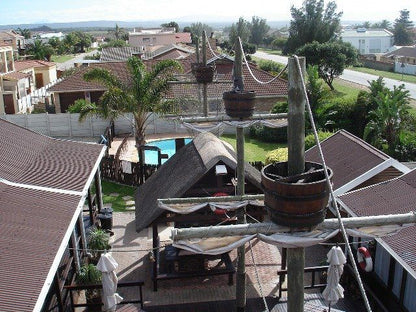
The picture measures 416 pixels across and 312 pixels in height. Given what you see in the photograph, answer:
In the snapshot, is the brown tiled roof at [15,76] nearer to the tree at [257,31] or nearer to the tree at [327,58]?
the tree at [327,58]

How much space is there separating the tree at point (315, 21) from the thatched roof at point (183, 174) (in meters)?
55.1

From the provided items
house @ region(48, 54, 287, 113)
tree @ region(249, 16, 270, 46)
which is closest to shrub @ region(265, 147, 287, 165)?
house @ region(48, 54, 287, 113)

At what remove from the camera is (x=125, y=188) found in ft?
75.2

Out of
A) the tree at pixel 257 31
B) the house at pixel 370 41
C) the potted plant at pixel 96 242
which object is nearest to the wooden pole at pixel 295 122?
the potted plant at pixel 96 242

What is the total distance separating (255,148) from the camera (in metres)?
29.5

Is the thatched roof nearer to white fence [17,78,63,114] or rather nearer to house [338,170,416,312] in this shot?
house [338,170,416,312]

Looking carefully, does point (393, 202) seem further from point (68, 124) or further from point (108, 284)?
point (68, 124)

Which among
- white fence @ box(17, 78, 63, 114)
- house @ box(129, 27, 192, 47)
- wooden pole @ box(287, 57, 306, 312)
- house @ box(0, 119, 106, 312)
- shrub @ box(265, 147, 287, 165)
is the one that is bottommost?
white fence @ box(17, 78, 63, 114)

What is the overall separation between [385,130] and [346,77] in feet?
142

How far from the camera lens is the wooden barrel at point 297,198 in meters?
4.88

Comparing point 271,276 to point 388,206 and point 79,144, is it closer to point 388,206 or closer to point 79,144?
point 388,206

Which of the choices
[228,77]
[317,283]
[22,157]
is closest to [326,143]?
[317,283]

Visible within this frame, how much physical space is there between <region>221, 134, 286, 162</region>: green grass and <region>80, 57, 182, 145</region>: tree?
6.62 meters

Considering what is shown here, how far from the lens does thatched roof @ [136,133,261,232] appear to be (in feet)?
44.4
